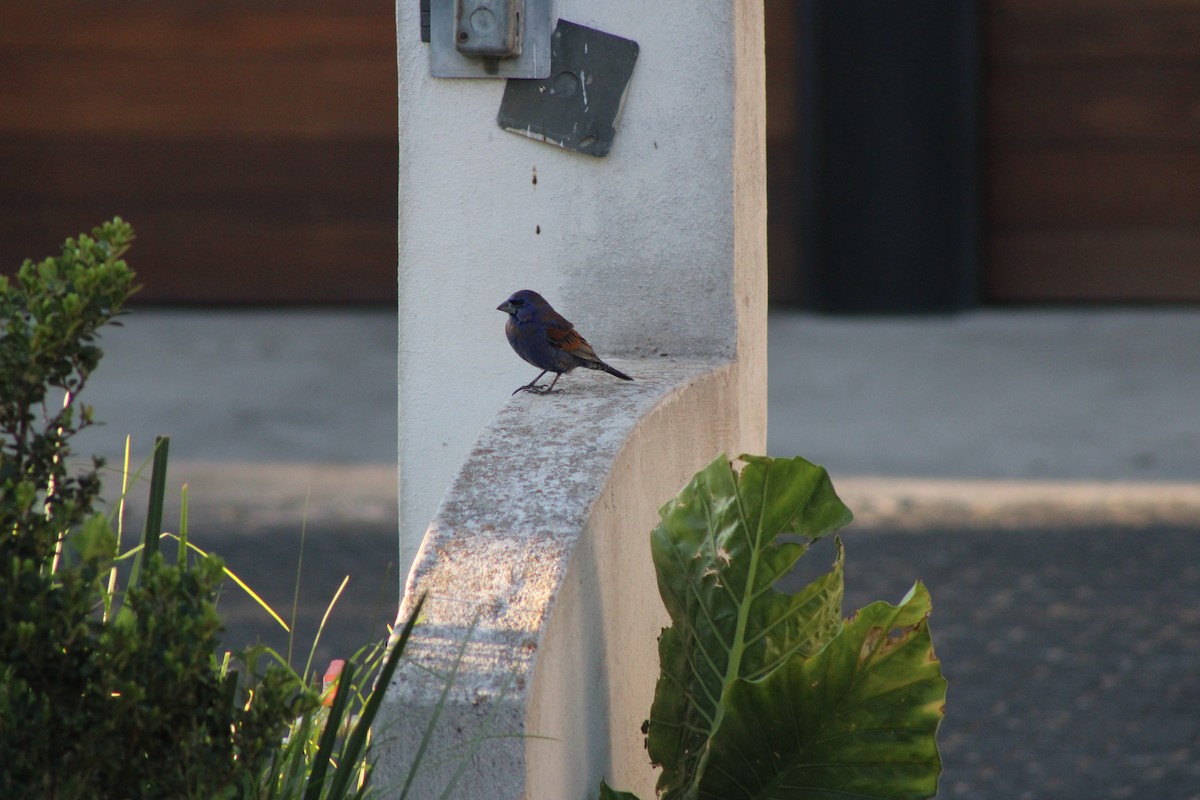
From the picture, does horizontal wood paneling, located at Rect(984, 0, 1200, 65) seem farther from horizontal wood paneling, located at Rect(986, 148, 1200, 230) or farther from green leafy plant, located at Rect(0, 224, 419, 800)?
green leafy plant, located at Rect(0, 224, 419, 800)

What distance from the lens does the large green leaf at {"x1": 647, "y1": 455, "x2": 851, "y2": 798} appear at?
7.45 ft

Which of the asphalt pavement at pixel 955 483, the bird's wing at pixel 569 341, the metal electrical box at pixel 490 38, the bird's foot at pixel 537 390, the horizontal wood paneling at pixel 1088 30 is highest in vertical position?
the horizontal wood paneling at pixel 1088 30

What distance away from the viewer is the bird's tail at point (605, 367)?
2607 mm

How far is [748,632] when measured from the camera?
2289 mm

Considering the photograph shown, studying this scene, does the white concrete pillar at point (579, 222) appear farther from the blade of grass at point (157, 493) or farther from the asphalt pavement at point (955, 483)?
the blade of grass at point (157, 493)

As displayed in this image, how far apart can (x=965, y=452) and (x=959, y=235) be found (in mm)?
1588

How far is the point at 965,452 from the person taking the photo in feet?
23.1

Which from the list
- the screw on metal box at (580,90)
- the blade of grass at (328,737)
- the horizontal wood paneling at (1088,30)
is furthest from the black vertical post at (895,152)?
the blade of grass at (328,737)

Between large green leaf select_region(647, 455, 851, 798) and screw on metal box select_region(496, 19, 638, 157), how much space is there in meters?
0.83

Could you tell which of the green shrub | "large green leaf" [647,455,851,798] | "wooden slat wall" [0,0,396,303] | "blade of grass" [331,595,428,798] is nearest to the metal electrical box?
"large green leaf" [647,455,851,798]

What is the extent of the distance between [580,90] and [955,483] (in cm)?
430

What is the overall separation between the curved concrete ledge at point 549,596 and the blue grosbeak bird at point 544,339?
0.04 metres

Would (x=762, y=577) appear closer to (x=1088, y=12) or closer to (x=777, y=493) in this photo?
(x=777, y=493)

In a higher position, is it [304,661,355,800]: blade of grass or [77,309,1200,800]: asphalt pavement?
[304,661,355,800]: blade of grass
